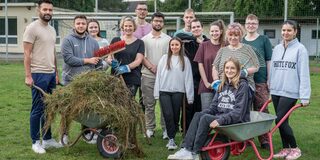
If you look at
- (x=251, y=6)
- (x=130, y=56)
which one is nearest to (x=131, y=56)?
(x=130, y=56)

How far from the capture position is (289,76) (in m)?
5.44

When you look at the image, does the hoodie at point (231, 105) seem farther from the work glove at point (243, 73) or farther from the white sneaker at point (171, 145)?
the white sneaker at point (171, 145)

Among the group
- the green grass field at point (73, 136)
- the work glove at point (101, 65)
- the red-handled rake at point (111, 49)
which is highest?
the red-handled rake at point (111, 49)

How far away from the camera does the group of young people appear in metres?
5.21

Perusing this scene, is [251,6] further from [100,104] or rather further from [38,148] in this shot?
[100,104]

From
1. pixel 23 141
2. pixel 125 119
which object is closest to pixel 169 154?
pixel 125 119

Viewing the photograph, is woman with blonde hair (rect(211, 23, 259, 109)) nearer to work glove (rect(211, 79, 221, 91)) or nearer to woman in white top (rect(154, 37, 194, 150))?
work glove (rect(211, 79, 221, 91))

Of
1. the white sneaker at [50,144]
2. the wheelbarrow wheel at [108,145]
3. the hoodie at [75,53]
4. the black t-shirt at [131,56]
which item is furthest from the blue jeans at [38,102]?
the black t-shirt at [131,56]

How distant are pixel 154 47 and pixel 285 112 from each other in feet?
6.66

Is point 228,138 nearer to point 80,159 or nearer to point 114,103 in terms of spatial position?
point 114,103

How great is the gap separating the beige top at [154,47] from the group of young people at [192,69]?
14mm

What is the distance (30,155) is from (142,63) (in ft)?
6.42

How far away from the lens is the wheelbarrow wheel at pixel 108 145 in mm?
5355

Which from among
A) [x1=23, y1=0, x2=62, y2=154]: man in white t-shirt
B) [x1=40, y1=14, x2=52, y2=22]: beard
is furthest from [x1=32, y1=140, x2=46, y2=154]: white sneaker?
[x1=40, y1=14, x2=52, y2=22]: beard
